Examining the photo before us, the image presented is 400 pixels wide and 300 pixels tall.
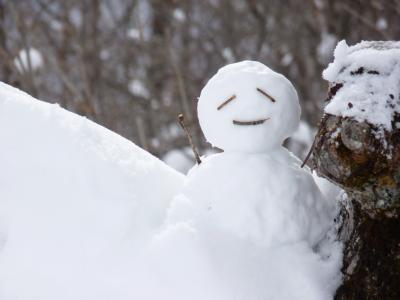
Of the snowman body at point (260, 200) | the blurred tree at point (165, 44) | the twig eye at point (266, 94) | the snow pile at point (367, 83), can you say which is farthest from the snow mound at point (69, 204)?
the blurred tree at point (165, 44)

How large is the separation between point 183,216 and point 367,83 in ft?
1.35

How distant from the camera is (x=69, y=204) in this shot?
94cm

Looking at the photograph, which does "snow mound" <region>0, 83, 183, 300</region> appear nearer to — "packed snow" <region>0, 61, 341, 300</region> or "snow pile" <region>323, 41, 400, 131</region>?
"packed snow" <region>0, 61, 341, 300</region>

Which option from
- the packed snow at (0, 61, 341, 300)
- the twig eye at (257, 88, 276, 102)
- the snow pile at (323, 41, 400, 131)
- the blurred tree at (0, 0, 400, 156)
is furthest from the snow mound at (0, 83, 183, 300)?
the blurred tree at (0, 0, 400, 156)

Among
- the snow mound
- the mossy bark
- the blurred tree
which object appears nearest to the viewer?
the mossy bark

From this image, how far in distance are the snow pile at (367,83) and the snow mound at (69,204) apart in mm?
406

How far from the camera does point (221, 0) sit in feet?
16.6

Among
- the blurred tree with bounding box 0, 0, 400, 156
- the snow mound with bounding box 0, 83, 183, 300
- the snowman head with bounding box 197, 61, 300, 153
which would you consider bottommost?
the snow mound with bounding box 0, 83, 183, 300

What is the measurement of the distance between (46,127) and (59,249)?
0.27 metres

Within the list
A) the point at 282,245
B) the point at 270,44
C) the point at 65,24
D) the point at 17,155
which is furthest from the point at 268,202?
the point at 270,44

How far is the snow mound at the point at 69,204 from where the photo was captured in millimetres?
896

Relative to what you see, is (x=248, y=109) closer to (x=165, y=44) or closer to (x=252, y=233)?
(x=252, y=233)

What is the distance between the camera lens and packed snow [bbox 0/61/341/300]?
0.87 metres

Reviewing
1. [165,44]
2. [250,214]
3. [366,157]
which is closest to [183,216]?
[250,214]
